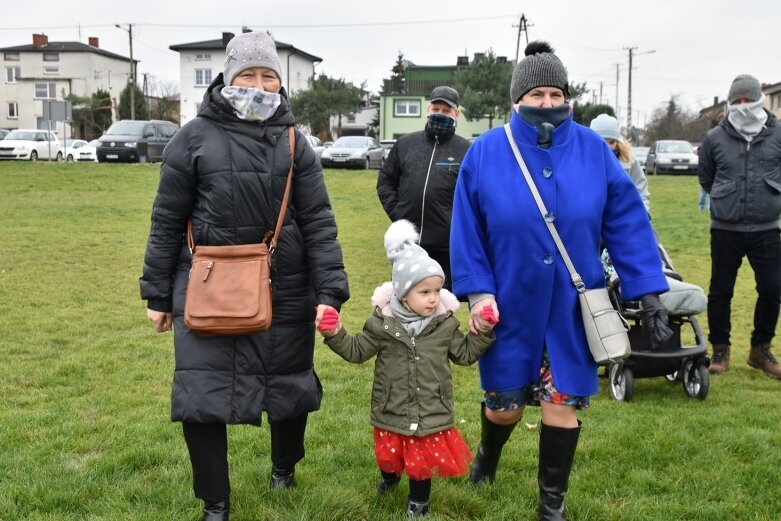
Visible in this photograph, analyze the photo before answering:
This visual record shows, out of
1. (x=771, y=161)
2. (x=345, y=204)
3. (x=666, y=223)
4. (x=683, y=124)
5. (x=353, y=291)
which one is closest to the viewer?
(x=771, y=161)

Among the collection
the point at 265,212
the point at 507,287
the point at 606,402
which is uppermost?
the point at 265,212

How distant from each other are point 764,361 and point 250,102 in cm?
510

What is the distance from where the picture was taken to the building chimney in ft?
254

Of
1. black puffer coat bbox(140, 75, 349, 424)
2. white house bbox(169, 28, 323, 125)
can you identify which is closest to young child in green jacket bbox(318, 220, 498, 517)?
black puffer coat bbox(140, 75, 349, 424)

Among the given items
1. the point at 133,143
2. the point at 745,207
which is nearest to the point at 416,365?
the point at 745,207

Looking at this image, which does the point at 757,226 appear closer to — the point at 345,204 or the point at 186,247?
the point at 186,247

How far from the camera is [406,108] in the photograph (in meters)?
65.7

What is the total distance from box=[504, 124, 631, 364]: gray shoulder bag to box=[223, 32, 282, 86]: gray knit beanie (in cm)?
→ 118

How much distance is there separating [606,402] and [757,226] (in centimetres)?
194

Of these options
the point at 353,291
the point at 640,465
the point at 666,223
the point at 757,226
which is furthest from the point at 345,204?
the point at 640,465

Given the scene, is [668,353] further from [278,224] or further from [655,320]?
[278,224]

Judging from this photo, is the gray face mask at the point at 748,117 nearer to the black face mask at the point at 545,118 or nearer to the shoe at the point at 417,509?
the black face mask at the point at 545,118

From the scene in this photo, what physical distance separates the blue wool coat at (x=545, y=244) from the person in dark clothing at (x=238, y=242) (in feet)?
2.14

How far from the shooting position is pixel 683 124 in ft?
237
